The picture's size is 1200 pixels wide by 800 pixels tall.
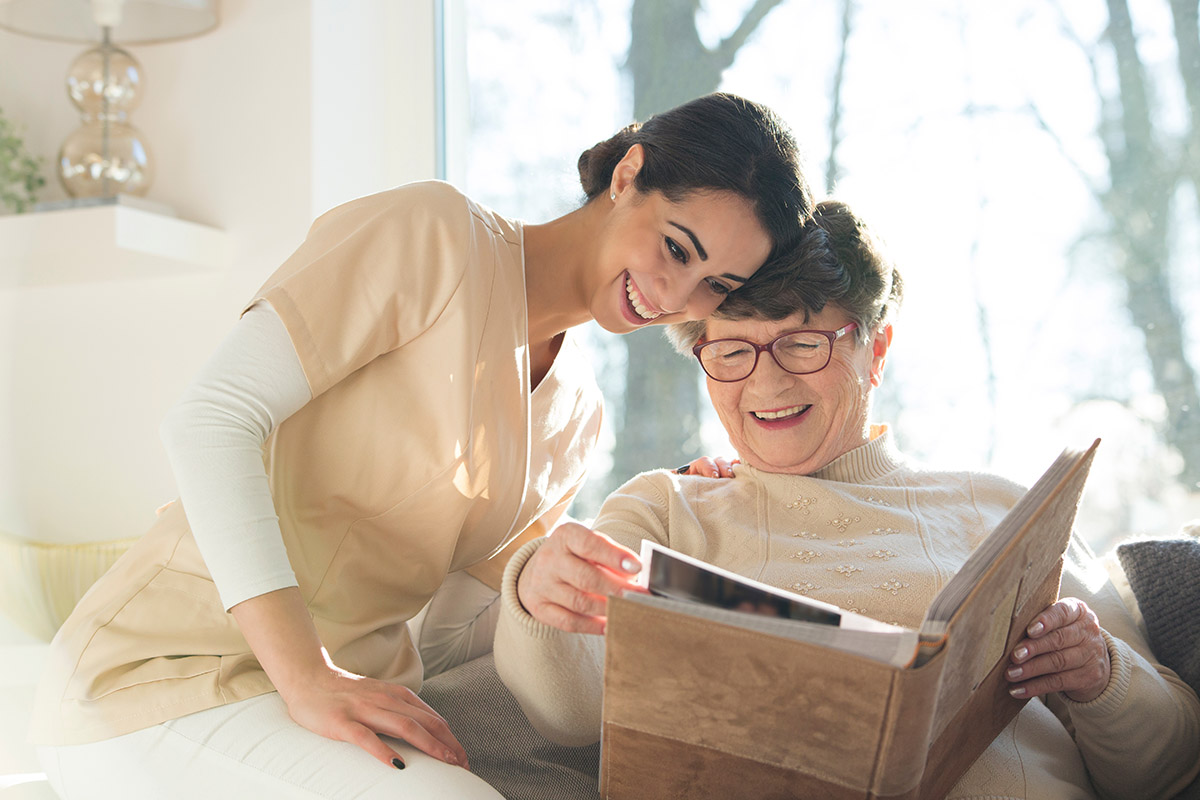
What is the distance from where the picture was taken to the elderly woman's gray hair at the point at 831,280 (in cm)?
131

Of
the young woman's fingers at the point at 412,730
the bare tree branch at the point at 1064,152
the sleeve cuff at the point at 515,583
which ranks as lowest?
the young woman's fingers at the point at 412,730

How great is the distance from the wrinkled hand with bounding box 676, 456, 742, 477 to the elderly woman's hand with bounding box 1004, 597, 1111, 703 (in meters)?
0.52

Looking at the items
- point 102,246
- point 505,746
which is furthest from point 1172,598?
point 102,246

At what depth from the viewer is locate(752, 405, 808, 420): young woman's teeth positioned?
4.49 feet

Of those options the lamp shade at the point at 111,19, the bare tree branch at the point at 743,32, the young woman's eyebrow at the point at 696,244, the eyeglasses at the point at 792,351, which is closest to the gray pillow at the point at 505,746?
the eyeglasses at the point at 792,351

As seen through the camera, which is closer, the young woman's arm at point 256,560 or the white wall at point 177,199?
the young woman's arm at point 256,560

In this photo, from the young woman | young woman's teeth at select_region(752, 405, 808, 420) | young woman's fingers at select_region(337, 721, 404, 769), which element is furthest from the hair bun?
young woman's fingers at select_region(337, 721, 404, 769)

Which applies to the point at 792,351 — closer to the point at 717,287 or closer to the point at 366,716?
the point at 717,287

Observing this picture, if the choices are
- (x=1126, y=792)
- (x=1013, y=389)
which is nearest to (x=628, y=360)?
(x=1013, y=389)

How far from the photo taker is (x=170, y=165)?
2398 mm

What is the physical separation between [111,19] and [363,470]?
5.13ft

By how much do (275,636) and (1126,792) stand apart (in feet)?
3.36

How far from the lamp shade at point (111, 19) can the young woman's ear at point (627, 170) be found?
1.34 metres

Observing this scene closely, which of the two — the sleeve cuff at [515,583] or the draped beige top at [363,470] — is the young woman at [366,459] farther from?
the sleeve cuff at [515,583]
